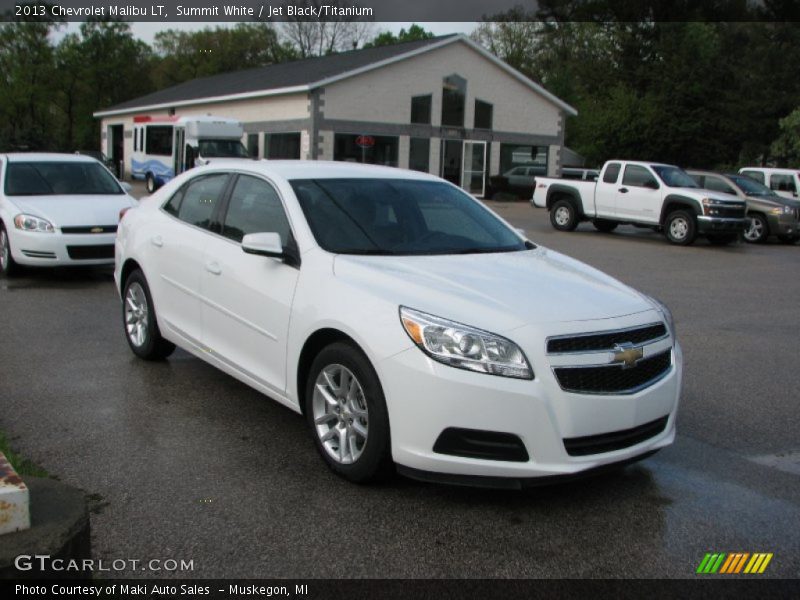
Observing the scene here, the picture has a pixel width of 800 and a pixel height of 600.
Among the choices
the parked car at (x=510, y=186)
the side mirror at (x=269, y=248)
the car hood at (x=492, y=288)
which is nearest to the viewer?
the car hood at (x=492, y=288)

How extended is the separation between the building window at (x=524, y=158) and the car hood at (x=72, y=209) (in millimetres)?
28973

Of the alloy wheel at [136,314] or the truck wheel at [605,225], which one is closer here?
the alloy wheel at [136,314]

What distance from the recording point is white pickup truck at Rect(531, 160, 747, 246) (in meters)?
19.2

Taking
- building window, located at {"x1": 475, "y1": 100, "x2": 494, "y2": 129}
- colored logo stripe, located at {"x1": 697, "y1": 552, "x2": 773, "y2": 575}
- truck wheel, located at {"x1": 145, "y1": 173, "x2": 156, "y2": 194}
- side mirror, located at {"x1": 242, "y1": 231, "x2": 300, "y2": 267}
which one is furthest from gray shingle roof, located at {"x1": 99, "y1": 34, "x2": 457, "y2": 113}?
colored logo stripe, located at {"x1": 697, "y1": 552, "x2": 773, "y2": 575}

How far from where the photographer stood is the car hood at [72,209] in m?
10.6

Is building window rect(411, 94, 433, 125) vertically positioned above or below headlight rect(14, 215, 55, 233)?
above

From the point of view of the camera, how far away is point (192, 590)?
10.9 feet

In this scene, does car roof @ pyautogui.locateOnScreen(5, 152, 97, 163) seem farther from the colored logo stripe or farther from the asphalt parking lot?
the colored logo stripe

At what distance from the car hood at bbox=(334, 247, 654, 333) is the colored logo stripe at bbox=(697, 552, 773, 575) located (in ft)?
3.96

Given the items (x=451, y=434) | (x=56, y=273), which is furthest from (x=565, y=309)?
(x=56, y=273)

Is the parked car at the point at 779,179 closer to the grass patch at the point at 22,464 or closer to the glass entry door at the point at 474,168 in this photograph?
the glass entry door at the point at 474,168

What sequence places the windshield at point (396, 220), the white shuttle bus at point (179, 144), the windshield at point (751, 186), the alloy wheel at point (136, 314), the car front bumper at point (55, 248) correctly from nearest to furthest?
1. the windshield at point (396, 220)
2. the alloy wheel at point (136, 314)
3. the car front bumper at point (55, 248)
4. the windshield at point (751, 186)
5. the white shuttle bus at point (179, 144)

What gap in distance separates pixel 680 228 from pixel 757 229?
9.13 ft

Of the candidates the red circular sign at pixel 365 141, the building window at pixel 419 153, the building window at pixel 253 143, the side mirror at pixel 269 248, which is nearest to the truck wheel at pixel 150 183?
the building window at pixel 253 143
